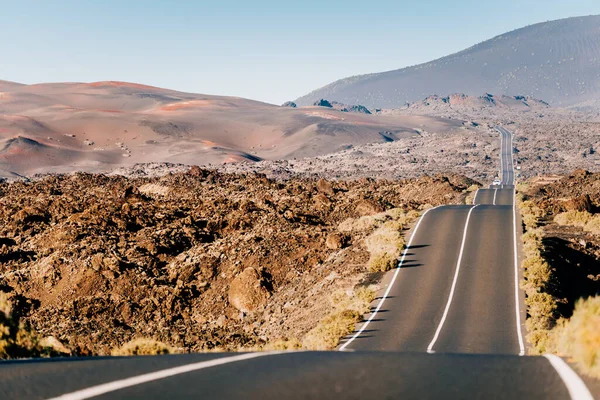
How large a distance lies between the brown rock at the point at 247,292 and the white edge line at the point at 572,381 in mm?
25333

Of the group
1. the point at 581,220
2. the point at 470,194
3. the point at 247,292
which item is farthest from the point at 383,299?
the point at 470,194

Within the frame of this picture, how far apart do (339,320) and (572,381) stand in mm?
18100

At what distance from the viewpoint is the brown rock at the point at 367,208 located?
52.2 m

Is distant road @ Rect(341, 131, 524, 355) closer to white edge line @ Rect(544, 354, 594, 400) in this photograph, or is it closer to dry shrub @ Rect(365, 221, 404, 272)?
dry shrub @ Rect(365, 221, 404, 272)

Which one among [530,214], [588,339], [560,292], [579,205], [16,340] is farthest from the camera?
[579,205]

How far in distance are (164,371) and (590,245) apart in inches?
1529

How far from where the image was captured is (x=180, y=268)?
35062mm

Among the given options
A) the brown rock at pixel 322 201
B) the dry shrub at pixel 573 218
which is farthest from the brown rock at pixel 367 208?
the dry shrub at pixel 573 218

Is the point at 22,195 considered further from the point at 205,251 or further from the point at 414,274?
the point at 414,274

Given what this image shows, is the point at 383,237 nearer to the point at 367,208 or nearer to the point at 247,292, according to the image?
the point at 247,292

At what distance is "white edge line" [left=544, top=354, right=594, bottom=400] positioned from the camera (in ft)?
16.5

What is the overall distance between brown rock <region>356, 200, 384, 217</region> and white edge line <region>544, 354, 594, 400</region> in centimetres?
4575

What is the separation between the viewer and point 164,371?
5.86 meters

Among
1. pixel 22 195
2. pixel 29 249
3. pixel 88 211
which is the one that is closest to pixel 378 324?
pixel 29 249
